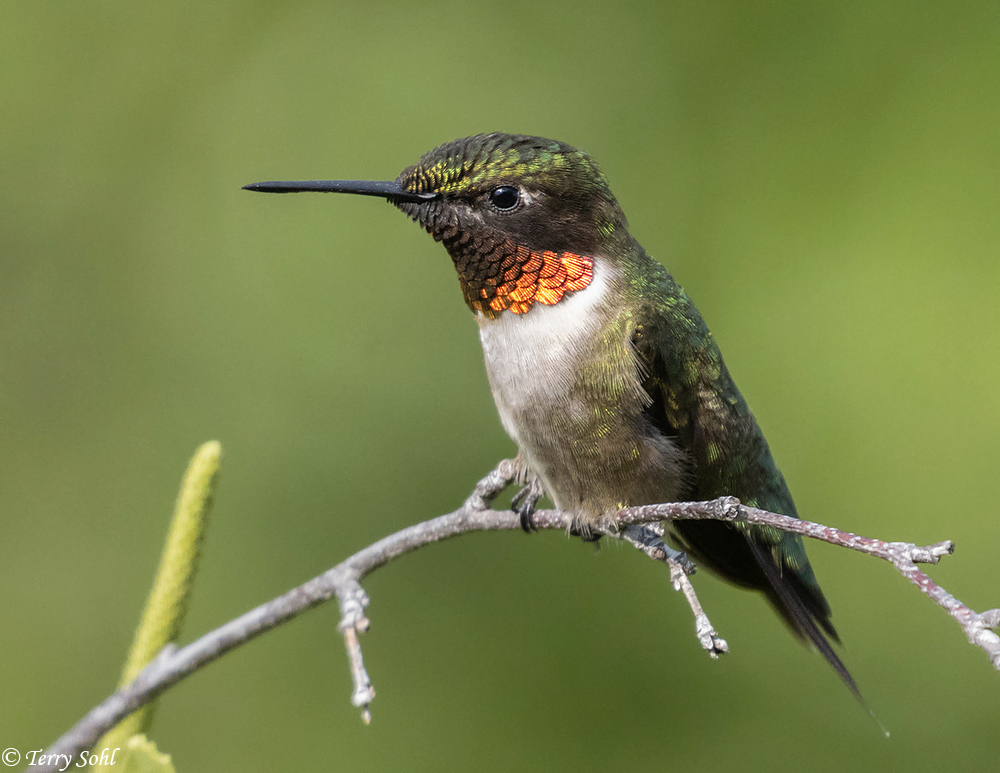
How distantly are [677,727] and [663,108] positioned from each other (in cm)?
251

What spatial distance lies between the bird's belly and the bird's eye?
243mm

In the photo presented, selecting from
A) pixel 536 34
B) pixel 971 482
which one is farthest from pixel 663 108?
pixel 971 482

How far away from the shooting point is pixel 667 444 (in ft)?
7.80

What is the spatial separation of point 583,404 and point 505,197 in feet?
1.60

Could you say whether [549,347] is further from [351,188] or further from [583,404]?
[351,188]

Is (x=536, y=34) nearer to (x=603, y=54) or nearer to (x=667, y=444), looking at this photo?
(x=603, y=54)

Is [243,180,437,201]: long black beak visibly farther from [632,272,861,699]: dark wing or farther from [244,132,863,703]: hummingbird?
→ [632,272,861,699]: dark wing

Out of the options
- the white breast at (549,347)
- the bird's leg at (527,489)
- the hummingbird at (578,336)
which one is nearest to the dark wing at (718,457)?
the hummingbird at (578,336)

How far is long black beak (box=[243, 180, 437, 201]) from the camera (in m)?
2.21

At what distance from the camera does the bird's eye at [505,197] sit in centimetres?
226

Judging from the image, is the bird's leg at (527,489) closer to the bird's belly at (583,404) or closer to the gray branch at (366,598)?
the bird's belly at (583,404)

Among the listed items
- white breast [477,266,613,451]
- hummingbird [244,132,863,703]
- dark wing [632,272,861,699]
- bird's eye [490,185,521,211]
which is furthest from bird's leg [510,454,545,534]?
bird's eye [490,185,521,211]

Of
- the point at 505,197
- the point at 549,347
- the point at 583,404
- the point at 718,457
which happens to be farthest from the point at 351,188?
the point at 718,457

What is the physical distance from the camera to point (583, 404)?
2.29 metres
